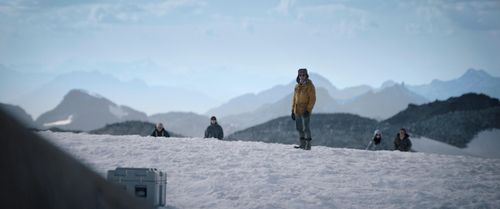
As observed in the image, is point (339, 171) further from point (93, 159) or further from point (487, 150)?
point (487, 150)

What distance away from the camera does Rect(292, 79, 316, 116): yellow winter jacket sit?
18.3 metres

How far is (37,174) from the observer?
85.7 inches

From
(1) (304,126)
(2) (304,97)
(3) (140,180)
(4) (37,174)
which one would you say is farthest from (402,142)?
(4) (37,174)

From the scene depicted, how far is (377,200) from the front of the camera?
12.1 metres

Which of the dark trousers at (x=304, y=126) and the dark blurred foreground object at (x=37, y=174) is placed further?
the dark trousers at (x=304, y=126)

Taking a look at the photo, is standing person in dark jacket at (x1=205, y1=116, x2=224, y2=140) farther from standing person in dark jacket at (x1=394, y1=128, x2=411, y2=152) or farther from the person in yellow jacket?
standing person in dark jacket at (x1=394, y1=128, x2=411, y2=152)

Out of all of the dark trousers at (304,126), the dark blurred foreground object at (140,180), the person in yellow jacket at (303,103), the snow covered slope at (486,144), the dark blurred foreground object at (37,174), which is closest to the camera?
the dark blurred foreground object at (37,174)

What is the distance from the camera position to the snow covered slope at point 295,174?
11.9 meters

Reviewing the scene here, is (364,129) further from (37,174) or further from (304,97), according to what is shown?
(37,174)

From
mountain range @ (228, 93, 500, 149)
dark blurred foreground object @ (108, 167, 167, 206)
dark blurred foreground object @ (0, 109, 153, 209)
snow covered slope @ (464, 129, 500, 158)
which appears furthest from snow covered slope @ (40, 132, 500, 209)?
snow covered slope @ (464, 129, 500, 158)

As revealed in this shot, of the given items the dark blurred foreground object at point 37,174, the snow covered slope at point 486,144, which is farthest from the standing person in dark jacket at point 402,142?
the snow covered slope at point 486,144

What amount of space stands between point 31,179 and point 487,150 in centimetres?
7225

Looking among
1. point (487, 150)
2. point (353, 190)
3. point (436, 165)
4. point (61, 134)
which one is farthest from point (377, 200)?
point (487, 150)

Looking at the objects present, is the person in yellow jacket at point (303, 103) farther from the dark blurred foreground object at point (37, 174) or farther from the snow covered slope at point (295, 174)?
the dark blurred foreground object at point (37, 174)
